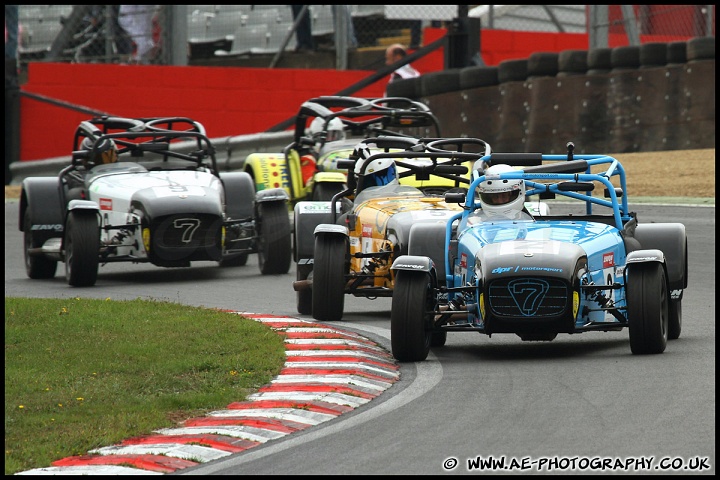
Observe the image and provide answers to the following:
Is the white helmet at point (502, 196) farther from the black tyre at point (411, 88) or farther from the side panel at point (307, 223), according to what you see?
the black tyre at point (411, 88)

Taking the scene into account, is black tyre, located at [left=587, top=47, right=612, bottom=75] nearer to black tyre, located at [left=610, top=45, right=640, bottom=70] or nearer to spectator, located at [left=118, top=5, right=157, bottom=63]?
black tyre, located at [left=610, top=45, right=640, bottom=70]

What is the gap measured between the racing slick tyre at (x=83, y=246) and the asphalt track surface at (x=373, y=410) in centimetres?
369

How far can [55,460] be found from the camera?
22.0 feet

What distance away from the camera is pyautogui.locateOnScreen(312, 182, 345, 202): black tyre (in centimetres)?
1653

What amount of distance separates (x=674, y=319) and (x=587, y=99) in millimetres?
11629

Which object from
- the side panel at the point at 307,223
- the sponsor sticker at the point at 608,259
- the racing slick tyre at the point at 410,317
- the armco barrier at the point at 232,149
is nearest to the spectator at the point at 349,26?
the armco barrier at the point at 232,149

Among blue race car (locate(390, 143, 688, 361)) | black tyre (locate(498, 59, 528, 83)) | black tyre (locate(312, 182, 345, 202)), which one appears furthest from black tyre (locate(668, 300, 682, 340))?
black tyre (locate(498, 59, 528, 83))

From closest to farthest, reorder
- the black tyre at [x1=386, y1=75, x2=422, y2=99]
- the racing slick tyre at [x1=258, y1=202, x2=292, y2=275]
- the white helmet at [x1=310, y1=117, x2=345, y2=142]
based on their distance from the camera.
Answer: the racing slick tyre at [x1=258, y1=202, x2=292, y2=275] → the white helmet at [x1=310, y1=117, x2=345, y2=142] → the black tyre at [x1=386, y1=75, x2=422, y2=99]

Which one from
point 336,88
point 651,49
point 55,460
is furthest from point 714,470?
point 336,88

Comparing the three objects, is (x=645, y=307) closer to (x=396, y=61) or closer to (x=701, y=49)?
(x=701, y=49)

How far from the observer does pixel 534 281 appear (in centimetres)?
934

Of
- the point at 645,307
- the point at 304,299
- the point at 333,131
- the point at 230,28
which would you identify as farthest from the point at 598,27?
the point at 645,307

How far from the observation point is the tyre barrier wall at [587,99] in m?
20.8

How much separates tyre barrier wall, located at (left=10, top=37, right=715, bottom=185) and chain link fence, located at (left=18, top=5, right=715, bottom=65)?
1983 mm
